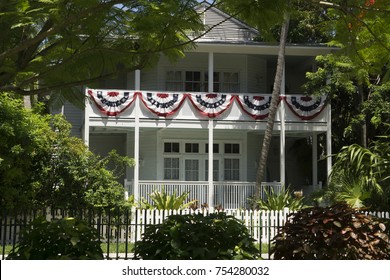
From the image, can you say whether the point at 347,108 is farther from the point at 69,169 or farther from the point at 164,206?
the point at 69,169

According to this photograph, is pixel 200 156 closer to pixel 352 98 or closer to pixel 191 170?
pixel 191 170

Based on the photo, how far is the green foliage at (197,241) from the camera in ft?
22.9

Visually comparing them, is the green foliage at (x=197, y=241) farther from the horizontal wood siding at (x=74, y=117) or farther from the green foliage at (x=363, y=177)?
the horizontal wood siding at (x=74, y=117)

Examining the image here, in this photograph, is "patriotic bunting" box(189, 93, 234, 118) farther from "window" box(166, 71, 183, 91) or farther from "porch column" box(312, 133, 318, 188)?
"porch column" box(312, 133, 318, 188)

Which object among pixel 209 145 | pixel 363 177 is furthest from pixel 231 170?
pixel 363 177

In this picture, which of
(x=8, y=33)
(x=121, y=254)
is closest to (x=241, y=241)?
(x=8, y=33)

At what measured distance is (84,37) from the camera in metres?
7.39

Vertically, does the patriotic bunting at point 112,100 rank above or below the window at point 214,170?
above

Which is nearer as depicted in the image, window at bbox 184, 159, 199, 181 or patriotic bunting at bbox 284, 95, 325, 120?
patriotic bunting at bbox 284, 95, 325, 120

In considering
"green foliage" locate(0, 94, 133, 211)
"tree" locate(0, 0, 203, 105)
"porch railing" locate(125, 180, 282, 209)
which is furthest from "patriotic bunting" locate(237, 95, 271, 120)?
"tree" locate(0, 0, 203, 105)

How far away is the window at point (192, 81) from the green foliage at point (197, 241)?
2094 cm

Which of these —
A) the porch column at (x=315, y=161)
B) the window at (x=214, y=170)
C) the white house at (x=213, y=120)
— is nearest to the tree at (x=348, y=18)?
the white house at (x=213, y=120)

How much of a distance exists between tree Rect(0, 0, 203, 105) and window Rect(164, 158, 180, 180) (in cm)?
1886

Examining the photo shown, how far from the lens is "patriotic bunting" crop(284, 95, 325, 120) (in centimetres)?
2561
